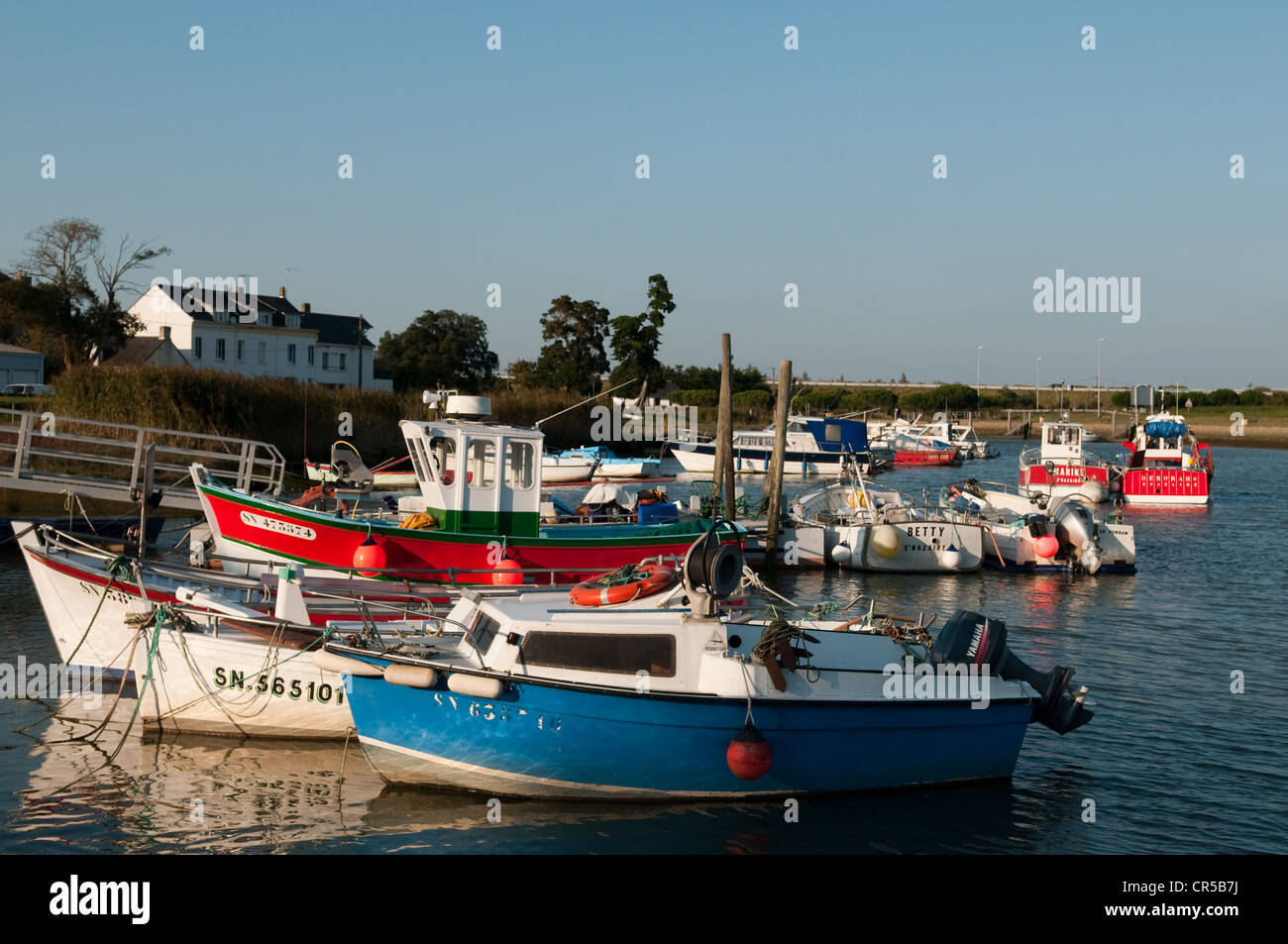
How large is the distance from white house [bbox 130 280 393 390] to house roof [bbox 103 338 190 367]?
35.2 inches

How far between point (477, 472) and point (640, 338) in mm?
68424

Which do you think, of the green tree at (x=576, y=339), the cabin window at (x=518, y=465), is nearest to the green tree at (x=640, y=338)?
the green tree at (x=576, y=339)

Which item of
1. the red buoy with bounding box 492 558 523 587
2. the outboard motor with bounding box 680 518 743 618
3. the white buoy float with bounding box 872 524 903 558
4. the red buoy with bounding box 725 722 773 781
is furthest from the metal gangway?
the white buoy float with bounding box 872 524 903 558

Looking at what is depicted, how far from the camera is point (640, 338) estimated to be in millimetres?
86562

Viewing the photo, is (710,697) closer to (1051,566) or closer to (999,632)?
(999,632)

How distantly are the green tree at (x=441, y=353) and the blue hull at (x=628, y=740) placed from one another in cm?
6775

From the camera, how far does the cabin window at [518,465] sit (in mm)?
18969

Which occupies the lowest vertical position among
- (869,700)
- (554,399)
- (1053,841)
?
(1053,841)

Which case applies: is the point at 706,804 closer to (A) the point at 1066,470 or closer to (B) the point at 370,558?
(B) the point at 370,558

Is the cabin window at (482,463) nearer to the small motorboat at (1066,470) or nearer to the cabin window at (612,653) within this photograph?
the cabin window at (612,653)

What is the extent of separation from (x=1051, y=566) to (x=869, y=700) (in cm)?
2067

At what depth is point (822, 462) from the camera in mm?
65562

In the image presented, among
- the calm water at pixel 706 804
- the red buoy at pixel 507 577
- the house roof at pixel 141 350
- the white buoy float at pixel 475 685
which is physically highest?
the house roof at pixel 141 350
